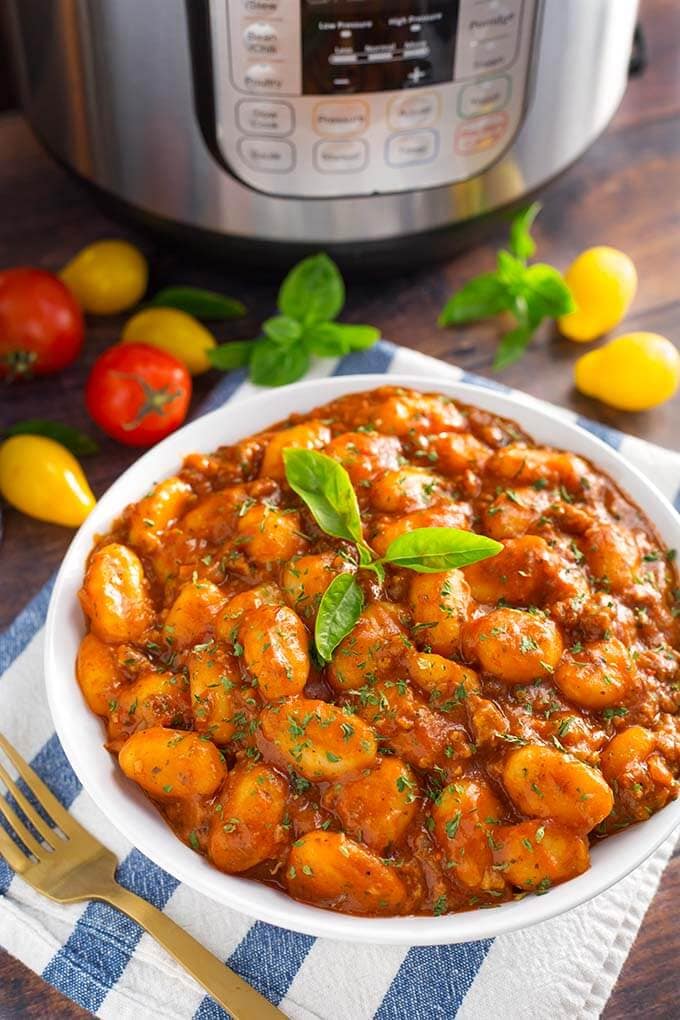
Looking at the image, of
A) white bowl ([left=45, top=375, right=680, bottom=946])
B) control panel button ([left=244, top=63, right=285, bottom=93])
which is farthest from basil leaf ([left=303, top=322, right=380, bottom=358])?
control panel button ([left=244, top=63, right=285, bottom=93])

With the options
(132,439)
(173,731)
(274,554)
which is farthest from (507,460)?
(132,439)

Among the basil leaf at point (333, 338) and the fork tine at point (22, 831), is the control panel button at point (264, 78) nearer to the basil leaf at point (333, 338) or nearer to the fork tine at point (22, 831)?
the basil leaf at point (333, 338)

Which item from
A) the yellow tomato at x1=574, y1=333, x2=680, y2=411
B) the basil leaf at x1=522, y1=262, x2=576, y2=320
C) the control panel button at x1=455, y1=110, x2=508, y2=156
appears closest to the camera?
the control panel button at x1=455, y1=110, x2=508, y2=156

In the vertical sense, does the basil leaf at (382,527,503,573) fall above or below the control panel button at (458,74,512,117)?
below

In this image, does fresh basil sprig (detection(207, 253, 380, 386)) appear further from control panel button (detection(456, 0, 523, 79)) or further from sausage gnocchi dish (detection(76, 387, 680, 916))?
sausage gnocchi dish (detection(76, 387, 680, 916))

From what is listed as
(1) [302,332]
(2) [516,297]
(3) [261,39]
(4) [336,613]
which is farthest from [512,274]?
(4) [336,613]

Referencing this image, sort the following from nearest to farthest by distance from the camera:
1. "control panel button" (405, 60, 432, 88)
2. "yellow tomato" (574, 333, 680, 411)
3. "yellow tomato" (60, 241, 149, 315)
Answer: "control panel button" (405, 60, 432, 88) < "yellow tomato" (574, 333, 680, 411) < "yellow tomato" (60, 241, 149, 315)

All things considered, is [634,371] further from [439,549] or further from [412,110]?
[439,549]

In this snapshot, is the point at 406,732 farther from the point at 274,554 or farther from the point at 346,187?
the point at 346,187
